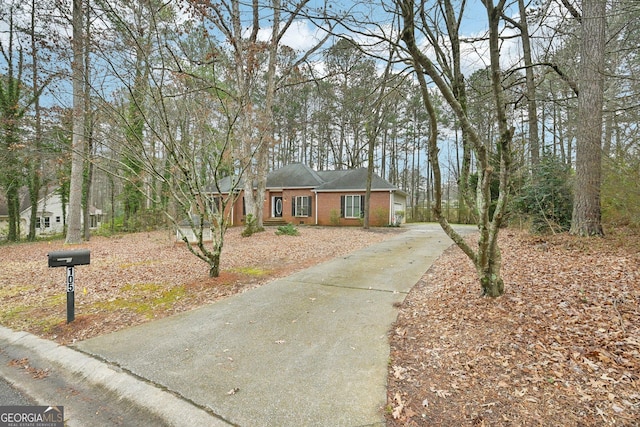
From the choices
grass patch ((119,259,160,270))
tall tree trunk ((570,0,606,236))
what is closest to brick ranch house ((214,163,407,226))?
tall tree trunk ((570,0,606,236))

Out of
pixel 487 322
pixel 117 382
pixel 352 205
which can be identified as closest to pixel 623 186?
pixel 487 322

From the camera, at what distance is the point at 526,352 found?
104 inches

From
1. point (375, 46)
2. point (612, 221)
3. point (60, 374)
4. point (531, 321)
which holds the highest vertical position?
point (375, 46)

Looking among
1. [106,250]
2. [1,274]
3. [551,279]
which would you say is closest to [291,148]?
[106,250]

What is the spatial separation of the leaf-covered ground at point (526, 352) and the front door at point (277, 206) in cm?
1697

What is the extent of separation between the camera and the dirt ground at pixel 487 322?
2.07 meters

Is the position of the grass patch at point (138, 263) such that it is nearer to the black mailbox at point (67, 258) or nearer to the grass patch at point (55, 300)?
the grass patch at point (55, 300)

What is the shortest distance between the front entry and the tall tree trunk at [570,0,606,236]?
55.4 feet

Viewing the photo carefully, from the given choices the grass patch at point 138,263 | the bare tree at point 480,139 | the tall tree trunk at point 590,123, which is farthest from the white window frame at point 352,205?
the bare tree at point 480,139

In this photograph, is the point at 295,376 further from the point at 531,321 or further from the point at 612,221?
the point at 612,221

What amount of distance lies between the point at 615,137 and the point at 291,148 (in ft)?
84.8

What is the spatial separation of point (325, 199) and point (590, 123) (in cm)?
1463

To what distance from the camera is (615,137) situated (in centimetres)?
614

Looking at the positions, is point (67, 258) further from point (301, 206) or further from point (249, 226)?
point (301, 206)
